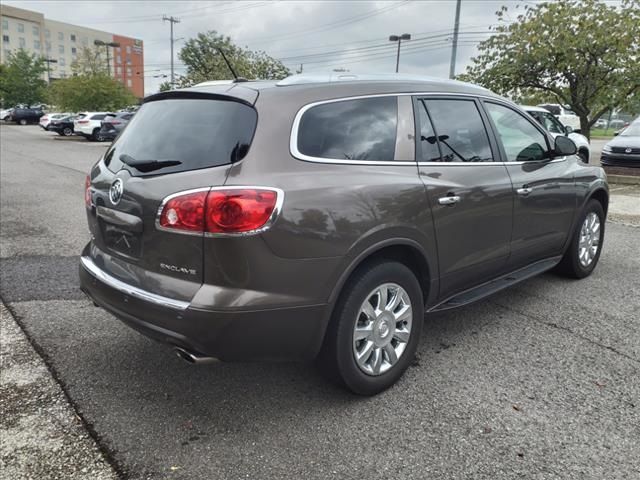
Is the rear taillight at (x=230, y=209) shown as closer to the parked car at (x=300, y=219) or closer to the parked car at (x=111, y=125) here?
the parked car at (x=300, y=219)

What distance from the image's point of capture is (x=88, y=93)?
3203 centimetres

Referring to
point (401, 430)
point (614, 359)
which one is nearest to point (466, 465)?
point (401, 430)

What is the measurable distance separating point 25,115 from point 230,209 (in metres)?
50.9

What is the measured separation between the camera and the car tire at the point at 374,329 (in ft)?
→ 9.37

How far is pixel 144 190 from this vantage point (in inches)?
Answer: 107

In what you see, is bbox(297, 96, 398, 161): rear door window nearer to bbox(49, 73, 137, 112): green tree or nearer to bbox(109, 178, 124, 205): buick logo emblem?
bbox(109, 178, 124, 205): buick logo emblem

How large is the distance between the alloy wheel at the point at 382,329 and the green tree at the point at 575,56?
51.6 ft

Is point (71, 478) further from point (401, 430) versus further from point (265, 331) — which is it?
point (401, 430)

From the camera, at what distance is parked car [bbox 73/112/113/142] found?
92.5 feet

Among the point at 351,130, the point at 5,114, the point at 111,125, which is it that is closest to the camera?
the point at 351,130

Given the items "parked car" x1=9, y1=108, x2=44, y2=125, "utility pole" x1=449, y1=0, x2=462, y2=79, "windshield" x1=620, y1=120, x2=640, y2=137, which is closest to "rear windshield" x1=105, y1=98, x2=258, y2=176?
"windshield" x1=620, y1=120, x2=640, y2=137

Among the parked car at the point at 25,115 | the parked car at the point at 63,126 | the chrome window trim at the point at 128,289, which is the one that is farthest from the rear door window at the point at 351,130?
the parked car at the point at 25,115

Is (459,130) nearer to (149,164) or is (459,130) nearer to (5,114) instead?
(149,164)

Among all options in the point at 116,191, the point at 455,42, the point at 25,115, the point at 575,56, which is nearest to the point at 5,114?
the point at 25,115
